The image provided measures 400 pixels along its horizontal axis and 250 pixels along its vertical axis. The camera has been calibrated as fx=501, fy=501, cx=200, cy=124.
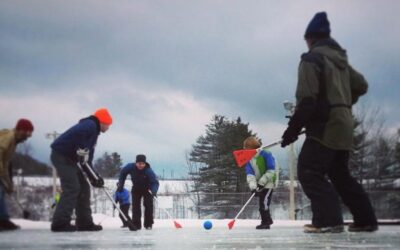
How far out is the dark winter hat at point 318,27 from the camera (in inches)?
124

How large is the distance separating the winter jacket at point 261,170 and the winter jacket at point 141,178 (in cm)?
184

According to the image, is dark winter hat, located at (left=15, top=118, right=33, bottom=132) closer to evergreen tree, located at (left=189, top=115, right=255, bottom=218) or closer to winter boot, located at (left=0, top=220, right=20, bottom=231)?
winter boot, located at (left=0, top=220, right=20, bottom=231)

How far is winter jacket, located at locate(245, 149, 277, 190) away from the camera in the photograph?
18.2 feet

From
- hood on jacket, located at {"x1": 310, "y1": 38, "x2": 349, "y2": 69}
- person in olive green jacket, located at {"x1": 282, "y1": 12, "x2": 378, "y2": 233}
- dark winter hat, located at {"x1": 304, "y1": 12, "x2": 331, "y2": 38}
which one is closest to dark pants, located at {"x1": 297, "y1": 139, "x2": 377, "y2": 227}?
person in olive green jacket, located at {"x1": 282, "y1": 12, "x2": 378, "y2": 233}

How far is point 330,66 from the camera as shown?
3.00 meters

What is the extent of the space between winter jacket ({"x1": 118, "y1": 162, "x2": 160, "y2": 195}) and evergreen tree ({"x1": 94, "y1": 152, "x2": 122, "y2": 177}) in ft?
8.33

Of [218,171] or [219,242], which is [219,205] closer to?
[218,171]

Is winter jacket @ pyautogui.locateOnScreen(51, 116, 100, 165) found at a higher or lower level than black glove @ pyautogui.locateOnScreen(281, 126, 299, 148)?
higher

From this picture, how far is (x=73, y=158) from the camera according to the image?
4.55 meters

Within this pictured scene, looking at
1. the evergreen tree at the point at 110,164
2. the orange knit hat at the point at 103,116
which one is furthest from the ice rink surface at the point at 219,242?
the evergreen tree at the point at 110,164

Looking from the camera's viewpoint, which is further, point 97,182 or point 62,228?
point 97,182

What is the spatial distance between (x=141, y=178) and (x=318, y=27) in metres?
4.43

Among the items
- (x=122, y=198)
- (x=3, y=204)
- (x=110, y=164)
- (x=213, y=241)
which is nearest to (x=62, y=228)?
(x=3, y=204)

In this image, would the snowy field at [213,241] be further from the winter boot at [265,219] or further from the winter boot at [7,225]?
the winter boot at [265,219]
